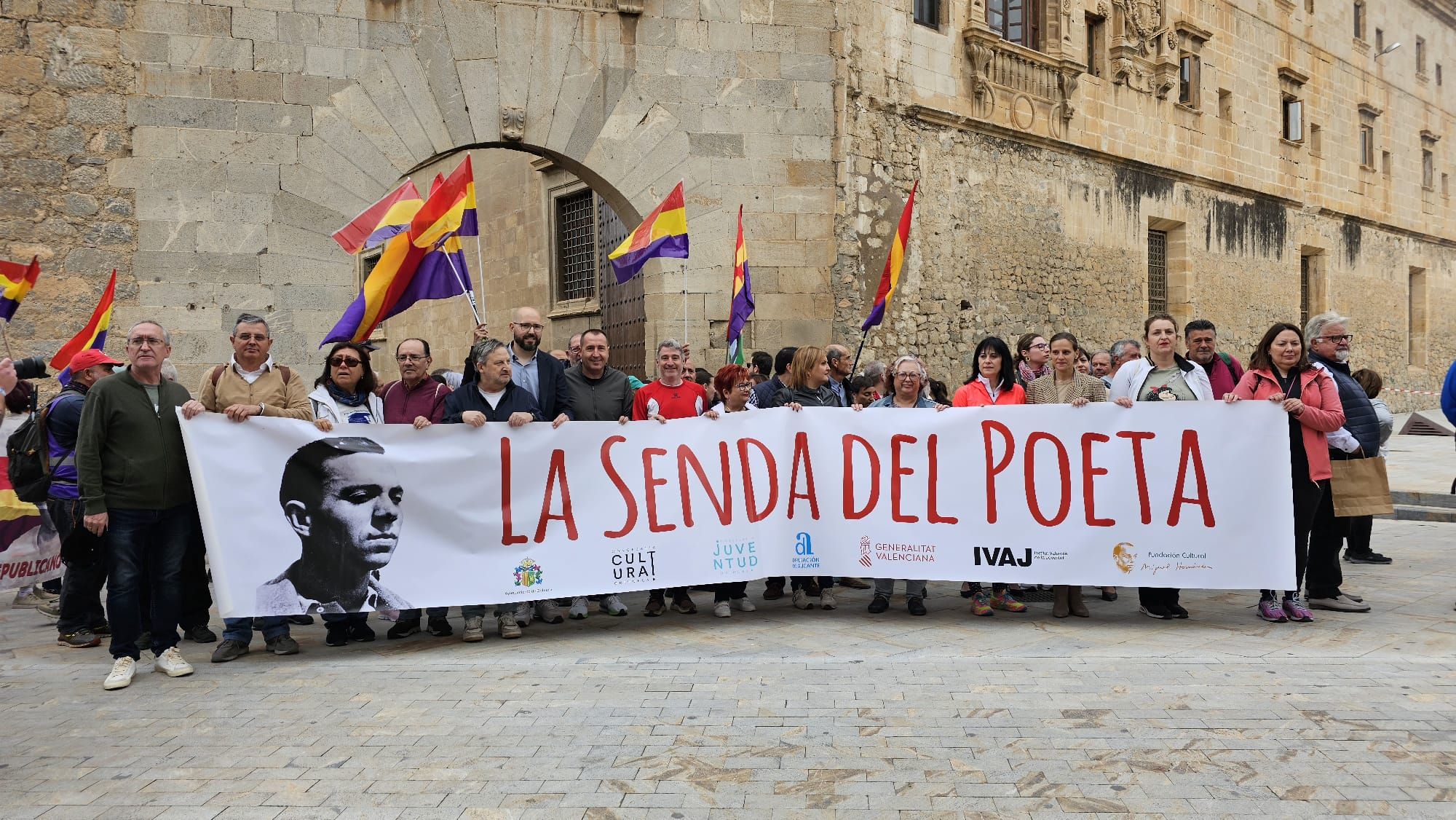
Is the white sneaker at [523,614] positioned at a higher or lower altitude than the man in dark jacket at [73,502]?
lower

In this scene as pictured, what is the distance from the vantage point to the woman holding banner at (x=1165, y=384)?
6.83 m

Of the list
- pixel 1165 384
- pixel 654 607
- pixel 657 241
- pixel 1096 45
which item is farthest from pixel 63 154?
pixel 1096 45

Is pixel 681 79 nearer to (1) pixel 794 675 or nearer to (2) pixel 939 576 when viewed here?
(2) pixel 939 576

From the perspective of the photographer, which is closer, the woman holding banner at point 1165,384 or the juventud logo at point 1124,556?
the juventud logo at point 1124,556

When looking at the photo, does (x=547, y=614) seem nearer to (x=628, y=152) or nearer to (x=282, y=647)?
(x=282, y=647)

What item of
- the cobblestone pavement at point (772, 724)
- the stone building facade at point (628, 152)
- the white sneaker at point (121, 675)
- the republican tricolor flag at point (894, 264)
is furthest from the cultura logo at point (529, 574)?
the stone building facade at point (628, 152)

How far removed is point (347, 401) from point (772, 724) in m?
3.47

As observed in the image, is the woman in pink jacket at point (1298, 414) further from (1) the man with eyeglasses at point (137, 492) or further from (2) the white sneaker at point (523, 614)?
(1) the man with eyeglasses at point (137, 492)

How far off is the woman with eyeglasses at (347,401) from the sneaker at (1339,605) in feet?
18.6

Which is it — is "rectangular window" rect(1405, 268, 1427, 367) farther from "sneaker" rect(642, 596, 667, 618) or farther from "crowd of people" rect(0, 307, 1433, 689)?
"sneaker" rect(642, 596, 667, 618)

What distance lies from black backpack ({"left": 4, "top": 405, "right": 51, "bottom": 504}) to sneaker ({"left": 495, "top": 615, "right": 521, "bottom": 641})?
2.91 meters

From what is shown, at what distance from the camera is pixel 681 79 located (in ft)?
40.1

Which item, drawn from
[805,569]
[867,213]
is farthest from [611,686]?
[867,213]

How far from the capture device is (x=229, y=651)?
237 inches
